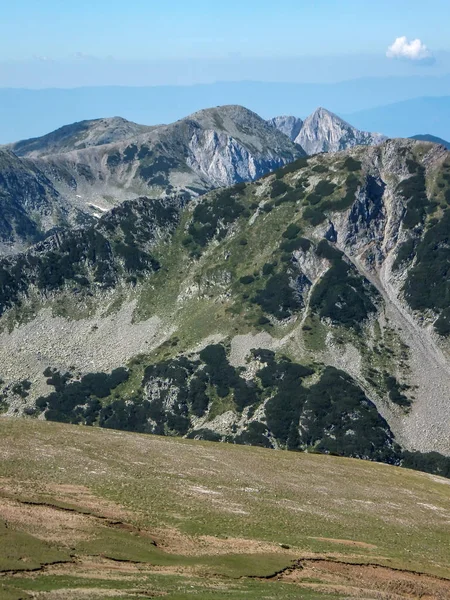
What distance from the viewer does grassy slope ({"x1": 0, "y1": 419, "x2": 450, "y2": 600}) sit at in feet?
168

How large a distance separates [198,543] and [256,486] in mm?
23852

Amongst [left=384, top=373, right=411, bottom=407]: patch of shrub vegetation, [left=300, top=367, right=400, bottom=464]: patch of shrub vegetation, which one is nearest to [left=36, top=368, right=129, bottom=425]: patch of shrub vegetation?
[left=300, top=367, right=400, bottom=464]: patch of shrub vegetation

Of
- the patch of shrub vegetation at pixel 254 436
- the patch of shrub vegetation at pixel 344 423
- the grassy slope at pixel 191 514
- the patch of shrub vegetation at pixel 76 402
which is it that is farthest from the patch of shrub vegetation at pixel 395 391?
the grassy slope at pixel 191 514

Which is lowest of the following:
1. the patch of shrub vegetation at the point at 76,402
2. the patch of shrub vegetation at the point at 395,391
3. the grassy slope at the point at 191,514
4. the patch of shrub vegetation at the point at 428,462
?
the patch of shrub vegetation at the point at 76,402

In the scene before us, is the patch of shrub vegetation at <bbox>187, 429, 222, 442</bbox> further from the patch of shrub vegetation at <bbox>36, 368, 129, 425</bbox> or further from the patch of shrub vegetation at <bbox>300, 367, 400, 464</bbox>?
the patch of shrub vegetation at <bbox>36, 368, 129, 425</bbox>

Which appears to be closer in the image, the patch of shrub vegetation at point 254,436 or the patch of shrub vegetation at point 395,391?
the patch of shrub vegetation at point 254,436

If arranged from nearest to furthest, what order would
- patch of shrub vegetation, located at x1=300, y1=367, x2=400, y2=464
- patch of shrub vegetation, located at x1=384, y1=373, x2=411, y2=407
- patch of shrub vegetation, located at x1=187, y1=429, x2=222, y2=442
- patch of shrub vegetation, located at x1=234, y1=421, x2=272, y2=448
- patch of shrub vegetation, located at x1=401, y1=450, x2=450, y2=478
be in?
patch of shrub vegetation, located at x1=401, y1=450, x2=450, y2=478, patch of shrub vegetation, located at x1=300, y1=367, x2=400, y2=464, patch of shrub vegetation, located at x1=234, y1=421, x2=272, y2=448, patch of shrub vegetation, located at x1=187, y1=429, x2=222, y2=442, patch of shrub vegetation, located at x1=384, y1=373, x2=411, y2=407

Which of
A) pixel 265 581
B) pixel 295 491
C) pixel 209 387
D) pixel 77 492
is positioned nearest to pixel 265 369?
pixel 209 387

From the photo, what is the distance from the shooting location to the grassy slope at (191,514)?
51062 millimetres

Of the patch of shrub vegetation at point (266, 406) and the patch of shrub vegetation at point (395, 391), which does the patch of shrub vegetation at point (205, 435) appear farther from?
the patch of shrub vegetation at point (395, 391)

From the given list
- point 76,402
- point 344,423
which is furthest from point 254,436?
point 76,402

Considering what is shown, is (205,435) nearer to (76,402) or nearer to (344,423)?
(344,423)

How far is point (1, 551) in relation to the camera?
49469 millimetres

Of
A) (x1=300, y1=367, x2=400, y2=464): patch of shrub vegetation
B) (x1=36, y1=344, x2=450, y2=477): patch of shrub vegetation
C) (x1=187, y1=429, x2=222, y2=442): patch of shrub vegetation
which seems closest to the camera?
(x1=300, y1=367, x2=400, y2=464): patch of shrub vegetation
